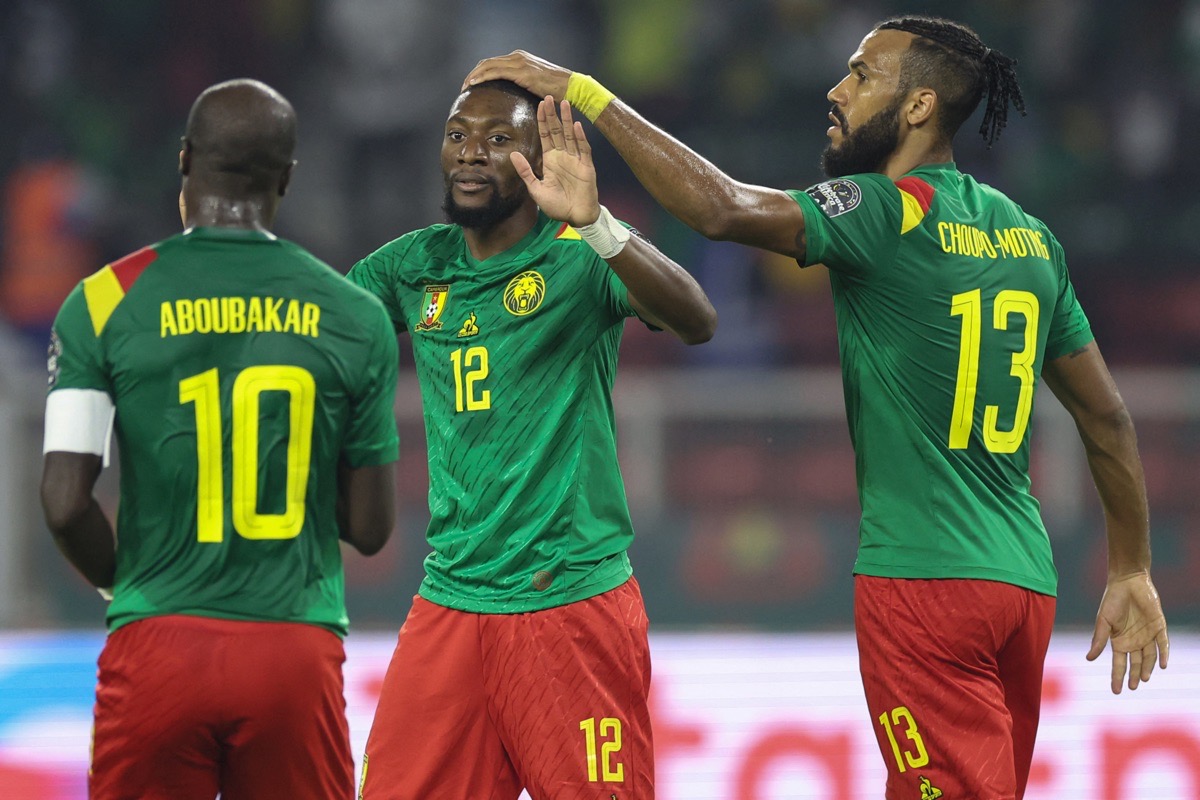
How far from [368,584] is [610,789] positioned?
193 inches

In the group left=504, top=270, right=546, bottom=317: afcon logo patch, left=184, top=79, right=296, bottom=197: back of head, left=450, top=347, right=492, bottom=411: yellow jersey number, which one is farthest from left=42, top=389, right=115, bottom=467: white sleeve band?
left=504, top=270, right=546, bottom=317: afcon logo patch

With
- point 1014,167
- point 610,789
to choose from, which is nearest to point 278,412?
point 610,789

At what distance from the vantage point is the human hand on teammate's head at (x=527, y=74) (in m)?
3.62

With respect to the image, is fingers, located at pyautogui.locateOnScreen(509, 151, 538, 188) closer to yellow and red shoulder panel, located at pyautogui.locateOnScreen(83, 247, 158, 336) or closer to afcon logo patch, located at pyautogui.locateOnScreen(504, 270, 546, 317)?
afcon logo patch, located at pyautogui.locateOnScreen(504, 270, 546, 317)

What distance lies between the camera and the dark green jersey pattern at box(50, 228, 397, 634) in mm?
2967

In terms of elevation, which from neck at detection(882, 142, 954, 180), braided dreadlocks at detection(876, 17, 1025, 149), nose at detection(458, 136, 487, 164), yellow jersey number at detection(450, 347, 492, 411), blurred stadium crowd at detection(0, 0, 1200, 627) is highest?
blurred stadium crowd at detection(0, 0, 1200, 627)

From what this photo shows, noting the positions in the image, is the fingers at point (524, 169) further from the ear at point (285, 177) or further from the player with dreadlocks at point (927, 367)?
the ear at point (285, 177)

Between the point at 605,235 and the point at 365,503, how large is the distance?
0.78 m

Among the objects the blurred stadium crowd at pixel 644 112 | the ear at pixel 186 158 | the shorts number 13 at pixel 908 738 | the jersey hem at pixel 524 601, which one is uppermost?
the blurred stadium crowd at pixel 644 112

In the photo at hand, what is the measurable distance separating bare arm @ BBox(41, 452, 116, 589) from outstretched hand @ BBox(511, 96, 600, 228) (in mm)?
1118

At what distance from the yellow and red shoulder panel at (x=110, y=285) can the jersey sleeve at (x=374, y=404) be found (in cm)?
46

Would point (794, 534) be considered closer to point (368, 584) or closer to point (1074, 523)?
point (1074, 523)

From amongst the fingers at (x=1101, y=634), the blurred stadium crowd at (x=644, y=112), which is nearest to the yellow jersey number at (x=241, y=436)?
the fingers at (x=1101, y=634)

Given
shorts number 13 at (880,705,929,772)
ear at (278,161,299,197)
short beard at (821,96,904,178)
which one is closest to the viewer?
ear at (278,161,299,197)
